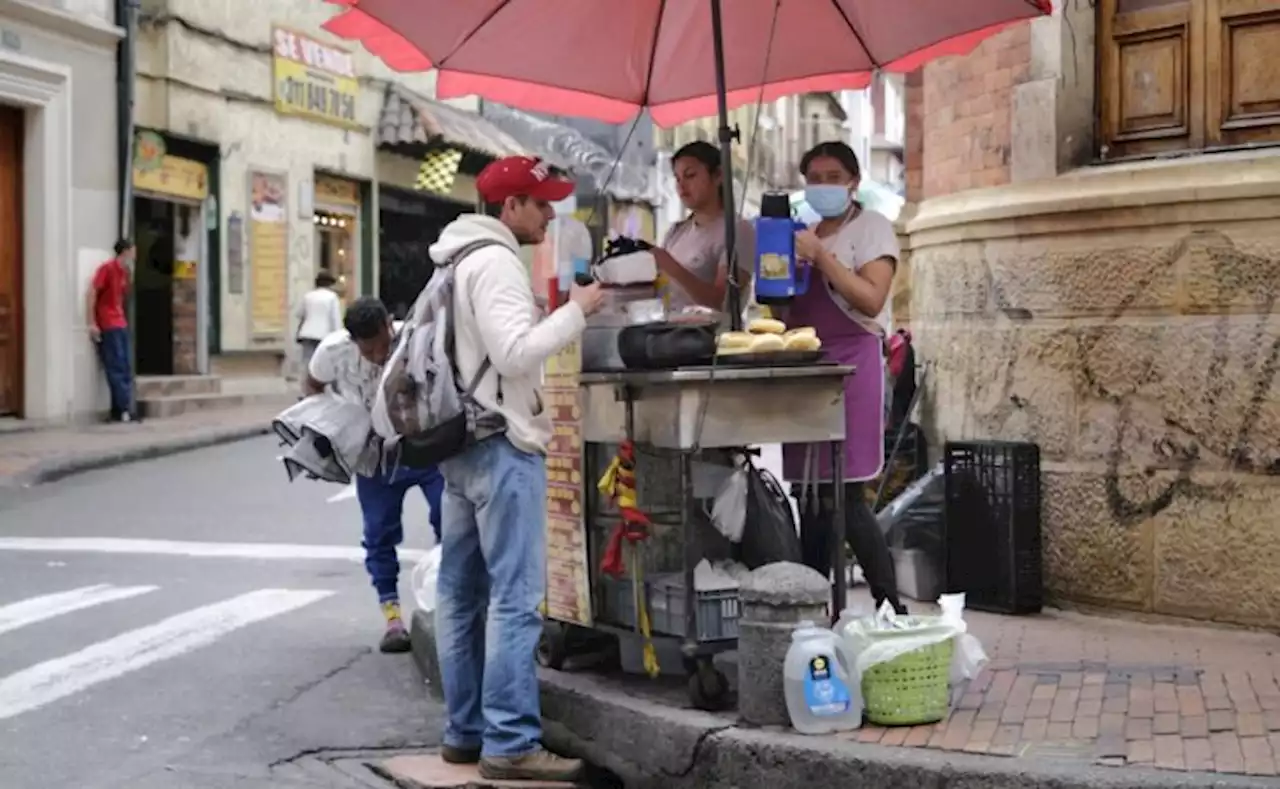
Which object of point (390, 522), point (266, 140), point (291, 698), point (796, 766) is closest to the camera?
point (796, 766)

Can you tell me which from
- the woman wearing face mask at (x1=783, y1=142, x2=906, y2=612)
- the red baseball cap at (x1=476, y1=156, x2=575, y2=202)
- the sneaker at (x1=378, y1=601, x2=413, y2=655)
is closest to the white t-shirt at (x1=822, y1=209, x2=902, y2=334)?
the woman wearing face mask at (x1=783, y1=142, x2=906, y2=612)

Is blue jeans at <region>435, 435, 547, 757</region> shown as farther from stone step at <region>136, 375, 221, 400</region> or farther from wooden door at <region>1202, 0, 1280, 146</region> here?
stone step at <region>136, 375, 221, 400</region>

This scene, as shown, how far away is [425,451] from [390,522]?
208cm

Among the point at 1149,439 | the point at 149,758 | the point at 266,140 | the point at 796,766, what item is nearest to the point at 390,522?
the point at 149,758

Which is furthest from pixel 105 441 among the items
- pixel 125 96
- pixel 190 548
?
pixel 190 548

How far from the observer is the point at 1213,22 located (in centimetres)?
645

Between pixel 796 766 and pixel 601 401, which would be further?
pixel 601 401

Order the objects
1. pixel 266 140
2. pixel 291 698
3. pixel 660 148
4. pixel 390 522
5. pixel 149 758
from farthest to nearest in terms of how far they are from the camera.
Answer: pixel 660 148
pixel 266 140
pixel 390 522
pixel 291 698
pixel 149 758

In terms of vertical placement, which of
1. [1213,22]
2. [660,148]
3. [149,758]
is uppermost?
[660,148]

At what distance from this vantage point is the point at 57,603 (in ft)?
25.4

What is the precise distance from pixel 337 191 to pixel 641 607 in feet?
61.5

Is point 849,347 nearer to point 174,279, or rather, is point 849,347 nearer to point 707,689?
point 707,689

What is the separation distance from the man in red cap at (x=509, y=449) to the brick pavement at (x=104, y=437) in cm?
841

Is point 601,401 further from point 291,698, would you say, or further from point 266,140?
point 266,140
